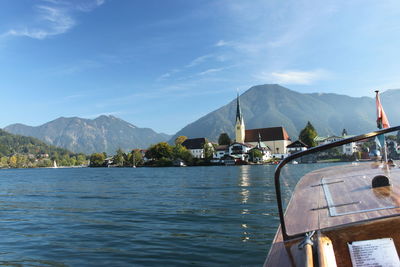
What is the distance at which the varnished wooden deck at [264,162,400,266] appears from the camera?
3221 millimetres

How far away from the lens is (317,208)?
4238mm

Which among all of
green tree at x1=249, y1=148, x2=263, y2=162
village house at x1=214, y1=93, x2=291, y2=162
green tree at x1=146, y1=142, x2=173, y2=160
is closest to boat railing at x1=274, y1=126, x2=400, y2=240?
green tree at x1=249, y1=148, x2=263, y2=162

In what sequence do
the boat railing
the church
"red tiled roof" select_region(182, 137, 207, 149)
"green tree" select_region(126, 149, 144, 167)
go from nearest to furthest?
the boat railing
"green tree" select_region(126, 149, 144, 167)
the church
"red tiled roof" select_region(182, 137, 207, 149)

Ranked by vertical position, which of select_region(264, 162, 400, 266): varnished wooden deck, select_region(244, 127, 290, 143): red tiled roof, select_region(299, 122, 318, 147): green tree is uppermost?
select_region(244, 127, 290, 143): red tiled roof

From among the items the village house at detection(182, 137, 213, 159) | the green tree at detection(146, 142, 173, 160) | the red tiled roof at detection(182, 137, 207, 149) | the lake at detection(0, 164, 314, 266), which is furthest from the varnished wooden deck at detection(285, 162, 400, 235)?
the red tiled roof at detection(182, 137, 207, 149)

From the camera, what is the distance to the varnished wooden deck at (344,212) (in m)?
3.22

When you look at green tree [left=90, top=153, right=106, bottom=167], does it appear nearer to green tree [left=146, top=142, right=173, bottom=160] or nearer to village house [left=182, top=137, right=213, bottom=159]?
village house [left=182, top=137, right=213, bottom=159]

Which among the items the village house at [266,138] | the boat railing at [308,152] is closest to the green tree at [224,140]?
the village house at [266,138]

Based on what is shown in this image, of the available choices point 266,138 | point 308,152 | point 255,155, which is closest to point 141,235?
point 308,152

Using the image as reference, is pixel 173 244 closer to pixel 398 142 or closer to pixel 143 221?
pixel 143 221

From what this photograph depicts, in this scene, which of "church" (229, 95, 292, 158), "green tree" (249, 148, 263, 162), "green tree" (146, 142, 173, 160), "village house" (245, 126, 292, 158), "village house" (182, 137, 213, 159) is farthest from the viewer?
"village house" (182, 137, 213, 159)

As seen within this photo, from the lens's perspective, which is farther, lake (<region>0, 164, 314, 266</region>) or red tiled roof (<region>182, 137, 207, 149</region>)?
red tiled roof (<region>182, 137, 207, 149</region>)

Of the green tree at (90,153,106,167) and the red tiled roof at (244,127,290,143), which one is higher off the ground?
the red tiled roof at (244,127,290,143)

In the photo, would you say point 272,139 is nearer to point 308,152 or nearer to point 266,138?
point 266,138
